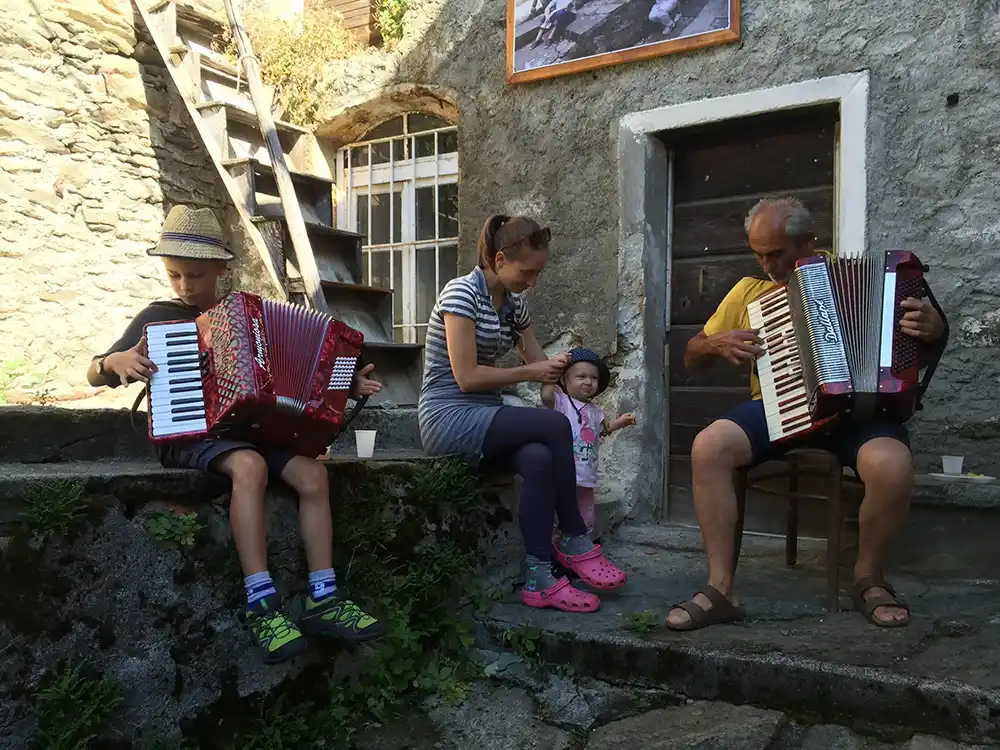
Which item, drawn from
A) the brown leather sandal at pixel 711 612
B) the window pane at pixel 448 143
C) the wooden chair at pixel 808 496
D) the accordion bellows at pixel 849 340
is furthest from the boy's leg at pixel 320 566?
the window pane at pixel 448 143

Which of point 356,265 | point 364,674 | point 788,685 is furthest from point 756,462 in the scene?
point 356,265

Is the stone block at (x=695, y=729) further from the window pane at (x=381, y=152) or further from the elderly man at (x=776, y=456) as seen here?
the window pane at (x=381, y=152)

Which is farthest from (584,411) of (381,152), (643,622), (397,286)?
(381,152)

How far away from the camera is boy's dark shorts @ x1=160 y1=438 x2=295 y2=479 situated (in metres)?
2.26

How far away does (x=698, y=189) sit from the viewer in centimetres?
402

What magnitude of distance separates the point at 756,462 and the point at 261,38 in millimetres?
4167

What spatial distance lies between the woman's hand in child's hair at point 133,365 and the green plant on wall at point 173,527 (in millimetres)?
363

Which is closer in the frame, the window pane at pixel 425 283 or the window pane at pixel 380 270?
the window pane at pixel 425 283

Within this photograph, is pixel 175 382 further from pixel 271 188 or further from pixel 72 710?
pixel 271 188

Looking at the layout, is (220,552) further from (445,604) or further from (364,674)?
(445,604)

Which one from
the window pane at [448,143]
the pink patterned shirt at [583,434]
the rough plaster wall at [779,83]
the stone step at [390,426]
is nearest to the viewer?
the pink patterned shirt at [583,434]

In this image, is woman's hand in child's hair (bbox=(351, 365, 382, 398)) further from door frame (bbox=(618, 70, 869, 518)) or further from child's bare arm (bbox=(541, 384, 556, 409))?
door frame (bbox=(618, 70, 869, 518))

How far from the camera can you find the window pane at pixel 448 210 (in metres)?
4.93

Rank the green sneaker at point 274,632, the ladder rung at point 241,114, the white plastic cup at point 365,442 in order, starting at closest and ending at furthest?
1. the green sneaker at point 274,632
2. the white plastic cup at point 365,442
3. the ladder rung at point 241,114
